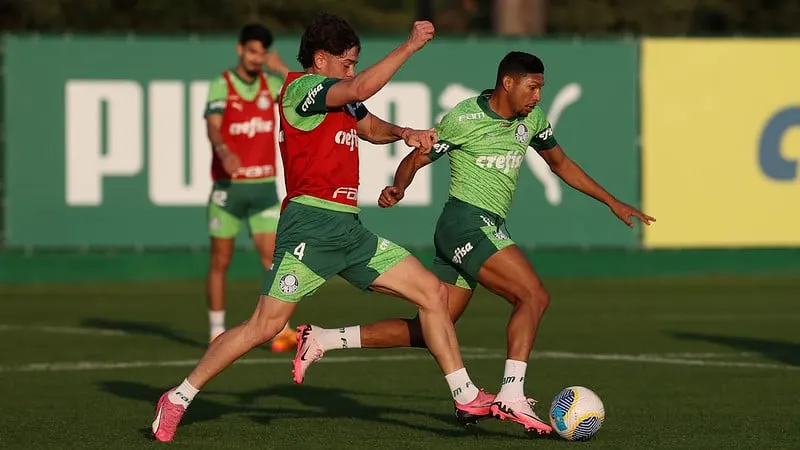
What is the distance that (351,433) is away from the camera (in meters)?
10.8

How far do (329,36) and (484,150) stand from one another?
5.26 feet

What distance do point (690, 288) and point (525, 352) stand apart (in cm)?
1136

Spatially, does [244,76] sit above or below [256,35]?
below

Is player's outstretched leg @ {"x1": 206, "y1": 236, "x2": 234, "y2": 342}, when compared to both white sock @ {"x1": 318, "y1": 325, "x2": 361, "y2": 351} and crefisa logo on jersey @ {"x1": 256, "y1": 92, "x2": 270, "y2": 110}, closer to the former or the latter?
crefisa logo on jersey @ {"x1": 256, "y1": 92, "x2": 270, "y2": 110}

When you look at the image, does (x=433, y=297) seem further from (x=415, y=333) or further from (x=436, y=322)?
(x=415, y=333)

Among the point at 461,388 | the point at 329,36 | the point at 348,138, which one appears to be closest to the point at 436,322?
the point at 461,388

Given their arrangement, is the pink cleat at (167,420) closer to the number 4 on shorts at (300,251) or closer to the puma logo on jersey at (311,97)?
the number 4 on shorts at (300,251)

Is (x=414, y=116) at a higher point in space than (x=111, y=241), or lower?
higher

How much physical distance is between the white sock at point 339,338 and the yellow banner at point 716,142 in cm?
1214

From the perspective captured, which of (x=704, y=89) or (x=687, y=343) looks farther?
(x=704, y=89)

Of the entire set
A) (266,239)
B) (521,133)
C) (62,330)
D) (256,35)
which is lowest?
(62,330)

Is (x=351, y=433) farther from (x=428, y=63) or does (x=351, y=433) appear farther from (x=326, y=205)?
(x=428, y=63)

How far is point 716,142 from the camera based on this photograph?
75.2 ft

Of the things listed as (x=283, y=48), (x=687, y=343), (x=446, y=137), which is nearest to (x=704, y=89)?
(x=283, y=48)
